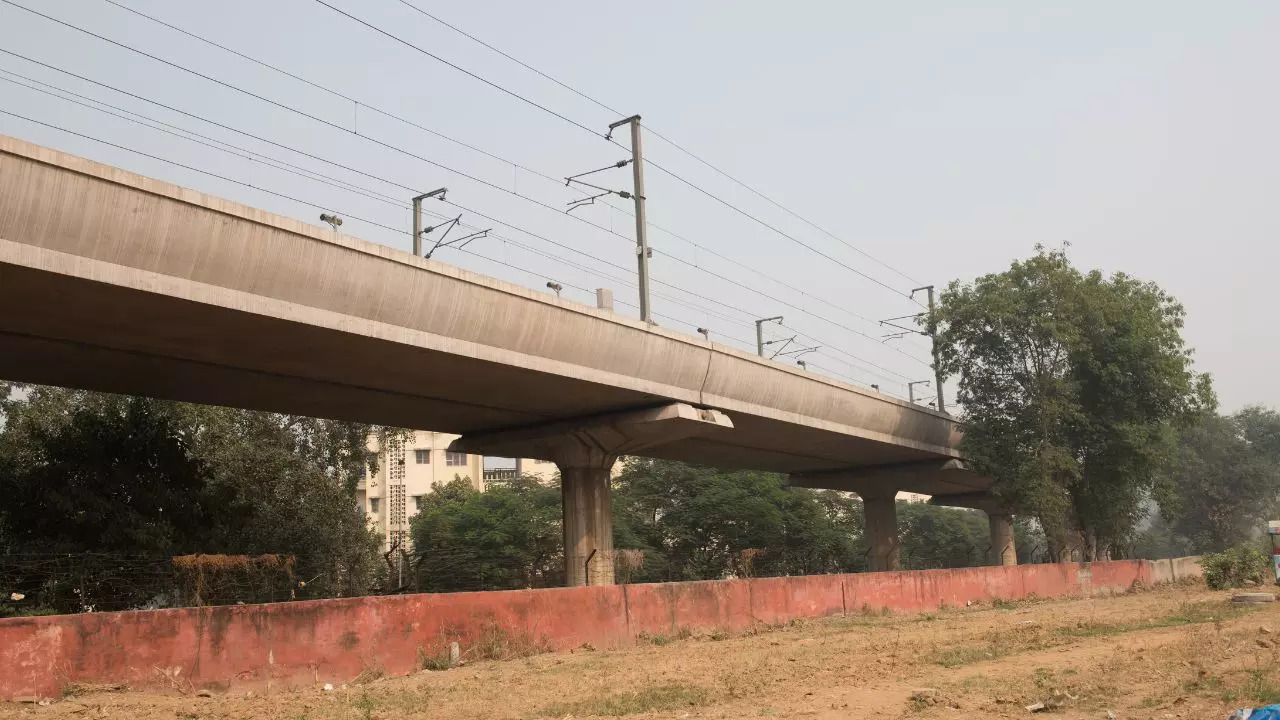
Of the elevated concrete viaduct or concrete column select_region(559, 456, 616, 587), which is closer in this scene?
the elevated concrete viaduct

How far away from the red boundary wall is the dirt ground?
306mm

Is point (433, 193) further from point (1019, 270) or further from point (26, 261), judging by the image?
point (1019, 270)

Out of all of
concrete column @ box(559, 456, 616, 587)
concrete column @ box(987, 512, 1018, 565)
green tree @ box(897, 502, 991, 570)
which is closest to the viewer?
concrete column @ box(559, 456, 616, 587)

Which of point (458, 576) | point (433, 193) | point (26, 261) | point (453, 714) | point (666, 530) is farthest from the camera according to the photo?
point (666, 530)

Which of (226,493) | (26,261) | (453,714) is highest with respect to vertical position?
(26,261)

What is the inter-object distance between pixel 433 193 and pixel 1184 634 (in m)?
19.1

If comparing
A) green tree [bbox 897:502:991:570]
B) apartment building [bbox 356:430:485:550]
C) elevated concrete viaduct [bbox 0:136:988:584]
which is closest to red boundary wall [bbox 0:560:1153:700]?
elevated concrete viaduct [bbox 0:136:988:584]

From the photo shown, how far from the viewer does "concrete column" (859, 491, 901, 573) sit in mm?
45656

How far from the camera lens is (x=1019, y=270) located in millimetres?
38688

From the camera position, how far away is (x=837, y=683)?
12.7 m

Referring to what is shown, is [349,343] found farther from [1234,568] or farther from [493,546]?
[493,546]

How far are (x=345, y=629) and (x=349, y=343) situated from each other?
711 centimetres

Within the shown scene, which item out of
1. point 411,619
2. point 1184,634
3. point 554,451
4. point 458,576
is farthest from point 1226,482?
point 411,619

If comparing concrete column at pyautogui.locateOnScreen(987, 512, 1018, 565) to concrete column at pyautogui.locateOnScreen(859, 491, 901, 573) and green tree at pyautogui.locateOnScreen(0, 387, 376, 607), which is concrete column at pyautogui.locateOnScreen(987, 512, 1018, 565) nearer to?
concrete column at pyautogui.locateOnScreen(859, 491, 901, 573)
